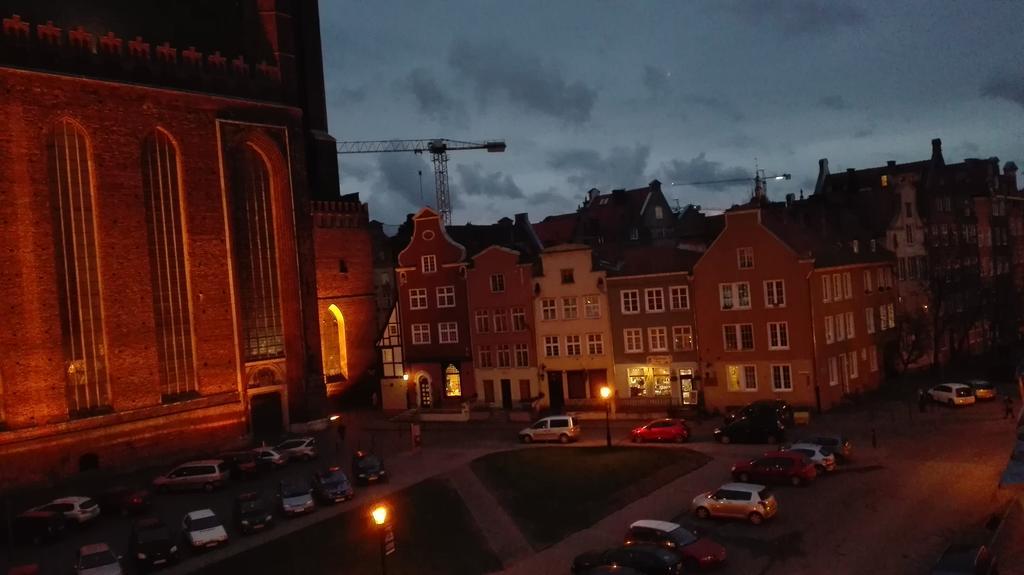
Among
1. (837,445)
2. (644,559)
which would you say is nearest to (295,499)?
(644,559)

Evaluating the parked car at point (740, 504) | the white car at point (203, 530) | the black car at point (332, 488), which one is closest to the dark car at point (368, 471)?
the black car at point (332, 488)

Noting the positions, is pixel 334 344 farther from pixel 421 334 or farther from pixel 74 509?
pixel 74 509

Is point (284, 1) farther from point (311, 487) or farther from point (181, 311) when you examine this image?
point (311, 487)

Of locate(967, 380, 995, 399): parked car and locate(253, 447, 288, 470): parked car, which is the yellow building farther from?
locate(967, 380, 995, 399): parked car

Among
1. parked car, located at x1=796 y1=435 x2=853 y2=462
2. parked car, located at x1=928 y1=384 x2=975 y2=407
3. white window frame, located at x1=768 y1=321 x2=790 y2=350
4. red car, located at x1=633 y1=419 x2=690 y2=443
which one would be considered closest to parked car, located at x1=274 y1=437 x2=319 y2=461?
red car, located at x1=633 y1=419 x2=690 y2=443

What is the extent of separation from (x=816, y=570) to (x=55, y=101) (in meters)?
39.1

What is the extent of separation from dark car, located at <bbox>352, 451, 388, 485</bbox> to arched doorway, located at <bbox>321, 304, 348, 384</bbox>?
2373 centimetres

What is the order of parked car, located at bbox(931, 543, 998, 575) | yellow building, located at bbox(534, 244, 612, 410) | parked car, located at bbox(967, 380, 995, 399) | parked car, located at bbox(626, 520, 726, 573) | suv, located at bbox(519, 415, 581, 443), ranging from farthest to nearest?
yellow building, located at bbox(534, 244, 612, 410) < parked car, located at bbox(967, 380, 995, 399) < suv, located at bbox(519, 415, 581, 443) < parked car, located at bbox(626, 520, 726, 573) < parked car, located at bbox(931, 543, 998, 575)

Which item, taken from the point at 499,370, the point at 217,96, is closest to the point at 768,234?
the point at 499,370

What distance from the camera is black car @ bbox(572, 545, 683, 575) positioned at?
22188mm

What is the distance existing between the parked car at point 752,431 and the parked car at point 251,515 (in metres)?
20.6

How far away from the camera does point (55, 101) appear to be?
40750 mm

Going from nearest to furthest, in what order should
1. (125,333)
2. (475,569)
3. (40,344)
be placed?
(475,569)
(40,344)
(125,333)

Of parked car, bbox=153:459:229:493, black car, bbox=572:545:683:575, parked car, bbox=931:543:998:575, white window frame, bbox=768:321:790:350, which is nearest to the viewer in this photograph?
parked car, bbox=931:543:998:575
